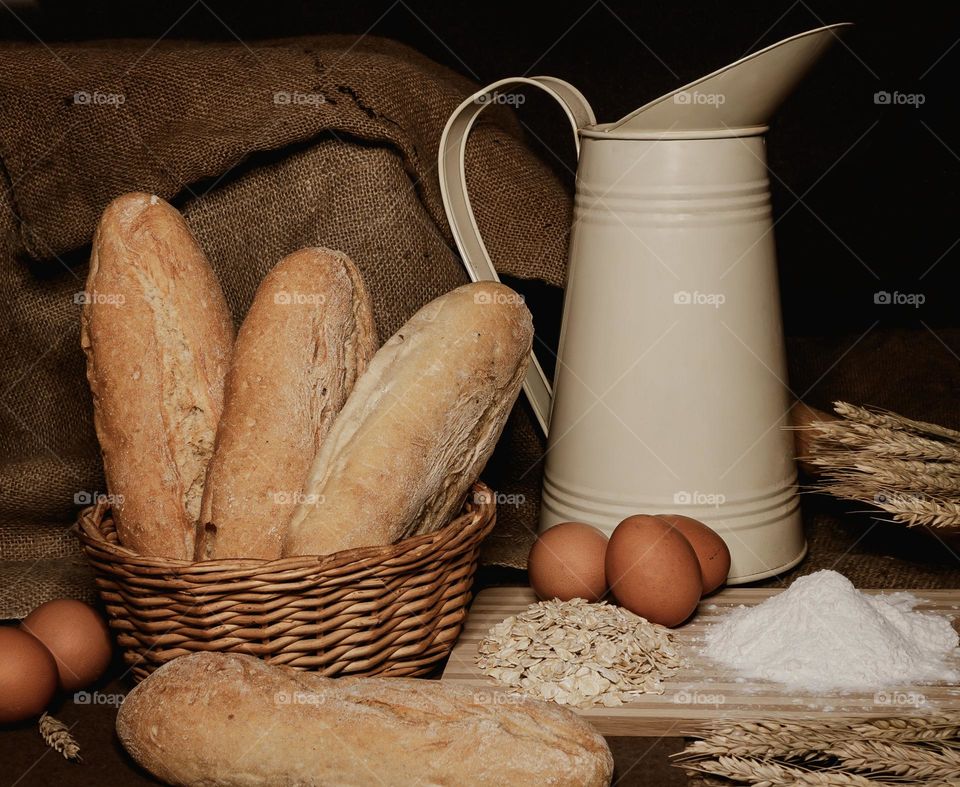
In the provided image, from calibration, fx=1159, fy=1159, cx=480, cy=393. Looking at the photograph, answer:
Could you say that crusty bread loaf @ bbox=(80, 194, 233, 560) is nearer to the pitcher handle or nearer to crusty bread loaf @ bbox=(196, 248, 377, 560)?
crusty bread loaf @ bbox=(196, 248, 377, 560)

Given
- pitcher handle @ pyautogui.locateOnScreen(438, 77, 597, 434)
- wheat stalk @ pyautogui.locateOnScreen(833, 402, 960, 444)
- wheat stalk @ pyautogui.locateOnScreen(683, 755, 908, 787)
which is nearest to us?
wheat stalk @ pyautogui.locateOnScreen(683, 755, 908, 787)

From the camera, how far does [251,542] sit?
1250 millimetres

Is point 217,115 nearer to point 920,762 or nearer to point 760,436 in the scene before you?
point 760,436

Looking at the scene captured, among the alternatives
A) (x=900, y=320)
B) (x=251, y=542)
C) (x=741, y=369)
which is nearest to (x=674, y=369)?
(x=741, y=369)

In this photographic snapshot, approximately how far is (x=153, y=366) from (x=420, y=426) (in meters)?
0.33

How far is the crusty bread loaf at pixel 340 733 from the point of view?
1.06m

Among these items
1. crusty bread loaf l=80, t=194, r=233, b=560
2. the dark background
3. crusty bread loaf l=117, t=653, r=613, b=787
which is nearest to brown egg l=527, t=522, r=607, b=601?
crusty bread loaf l=117, t=653, r=613, b=787

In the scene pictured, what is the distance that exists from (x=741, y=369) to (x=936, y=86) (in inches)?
31.5

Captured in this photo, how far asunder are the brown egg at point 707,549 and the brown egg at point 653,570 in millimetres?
43

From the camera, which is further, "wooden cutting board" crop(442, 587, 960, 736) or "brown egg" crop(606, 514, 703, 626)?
"brown egg" crop(606, 514, 703, 626)

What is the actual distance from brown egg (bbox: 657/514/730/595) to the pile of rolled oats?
0.37 feet

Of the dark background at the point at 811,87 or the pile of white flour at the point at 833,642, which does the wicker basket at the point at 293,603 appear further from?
the dark background at the point at 811,87

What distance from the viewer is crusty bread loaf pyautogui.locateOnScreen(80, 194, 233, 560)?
132cm

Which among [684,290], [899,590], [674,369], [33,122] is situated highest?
[33,122]
